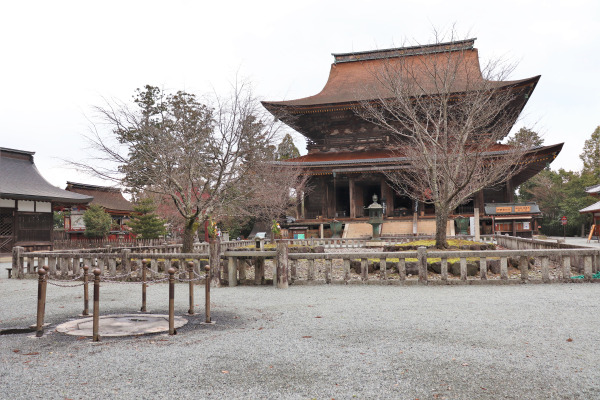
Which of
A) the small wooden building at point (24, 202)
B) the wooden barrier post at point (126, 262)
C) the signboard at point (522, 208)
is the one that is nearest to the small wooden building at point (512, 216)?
the signboard at point (522, 208)

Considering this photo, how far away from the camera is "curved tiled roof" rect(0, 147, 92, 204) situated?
22266 mm

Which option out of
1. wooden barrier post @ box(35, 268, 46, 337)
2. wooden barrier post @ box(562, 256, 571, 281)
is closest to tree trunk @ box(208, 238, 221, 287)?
wooden barrier post @ box(35, 268, 46, 337)

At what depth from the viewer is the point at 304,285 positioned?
10102 mm

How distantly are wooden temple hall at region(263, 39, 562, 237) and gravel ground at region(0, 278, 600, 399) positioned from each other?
17.2m

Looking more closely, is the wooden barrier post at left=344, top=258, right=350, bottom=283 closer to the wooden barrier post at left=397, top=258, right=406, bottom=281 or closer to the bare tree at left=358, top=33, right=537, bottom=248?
the wooden barrier post at left=397, top=258, right=406, bottom=281

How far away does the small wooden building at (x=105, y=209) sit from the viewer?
33.7m

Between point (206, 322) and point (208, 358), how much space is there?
1868 mm

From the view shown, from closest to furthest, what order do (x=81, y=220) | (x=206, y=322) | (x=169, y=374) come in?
(x=169, y=374) < (x=206, y=322) < (x=81, y=220)

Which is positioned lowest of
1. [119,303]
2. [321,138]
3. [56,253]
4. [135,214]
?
[119,303]

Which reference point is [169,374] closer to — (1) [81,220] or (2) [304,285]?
(2) [304,285]

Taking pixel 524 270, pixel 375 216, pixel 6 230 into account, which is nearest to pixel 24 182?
pixel 6 230

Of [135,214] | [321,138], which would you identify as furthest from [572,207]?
[135,214]

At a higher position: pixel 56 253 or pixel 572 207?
pixel 572 207

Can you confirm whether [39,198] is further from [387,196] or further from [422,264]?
[422,264]
